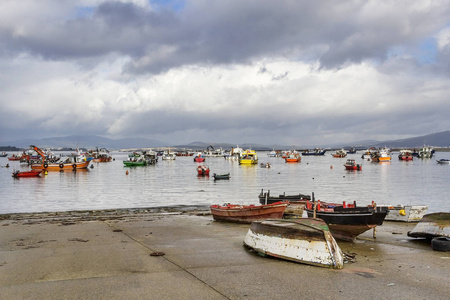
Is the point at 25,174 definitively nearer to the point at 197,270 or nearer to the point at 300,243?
the point at 197,270

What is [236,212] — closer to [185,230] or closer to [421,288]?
[185,230]

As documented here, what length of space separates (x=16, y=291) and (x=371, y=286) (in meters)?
7.95

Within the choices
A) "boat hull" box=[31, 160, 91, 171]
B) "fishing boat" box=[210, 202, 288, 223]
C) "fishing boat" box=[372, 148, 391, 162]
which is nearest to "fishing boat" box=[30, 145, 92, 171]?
"boat hull" box=[31, 160, 91, 171]

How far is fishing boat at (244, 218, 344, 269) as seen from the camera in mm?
10531

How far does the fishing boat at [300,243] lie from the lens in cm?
1053

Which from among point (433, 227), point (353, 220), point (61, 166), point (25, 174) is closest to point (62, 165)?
point (61, 166)

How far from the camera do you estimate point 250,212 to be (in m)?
19.4

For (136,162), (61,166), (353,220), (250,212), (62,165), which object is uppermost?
(136,162)

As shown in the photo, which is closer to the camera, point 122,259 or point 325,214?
point 122,259

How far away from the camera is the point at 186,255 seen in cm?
1212

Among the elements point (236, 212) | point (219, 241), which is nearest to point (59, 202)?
point (236, 212)

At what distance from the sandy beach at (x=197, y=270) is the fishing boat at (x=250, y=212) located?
126 inches

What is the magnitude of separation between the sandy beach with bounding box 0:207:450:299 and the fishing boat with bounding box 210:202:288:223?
319cm

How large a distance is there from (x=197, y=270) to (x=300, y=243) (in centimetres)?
297
